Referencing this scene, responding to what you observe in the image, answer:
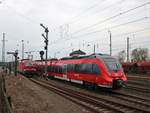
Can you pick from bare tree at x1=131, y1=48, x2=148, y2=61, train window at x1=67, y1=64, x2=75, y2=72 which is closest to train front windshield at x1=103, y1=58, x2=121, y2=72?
train window at x1=67, y1=64, x2=75, y2=72

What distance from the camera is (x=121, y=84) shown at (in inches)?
812

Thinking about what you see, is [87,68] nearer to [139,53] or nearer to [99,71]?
[99,71]

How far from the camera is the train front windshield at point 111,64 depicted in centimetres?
2102

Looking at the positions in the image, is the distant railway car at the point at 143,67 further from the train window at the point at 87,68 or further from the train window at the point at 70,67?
the train window at the point at 87,68

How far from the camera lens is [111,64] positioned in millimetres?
21391

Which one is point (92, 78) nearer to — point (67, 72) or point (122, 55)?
point (67, 72)

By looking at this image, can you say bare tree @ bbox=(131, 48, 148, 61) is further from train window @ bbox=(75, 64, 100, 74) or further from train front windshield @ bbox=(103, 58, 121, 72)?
train front windshield @ bbox=(103, 58, 121, 72)

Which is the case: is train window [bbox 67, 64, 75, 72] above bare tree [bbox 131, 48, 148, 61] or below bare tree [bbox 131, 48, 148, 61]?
below

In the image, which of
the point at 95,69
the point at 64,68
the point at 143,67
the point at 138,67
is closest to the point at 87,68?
the point at 95,69

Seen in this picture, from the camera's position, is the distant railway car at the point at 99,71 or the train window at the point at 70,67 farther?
the train window at the point at 70,67

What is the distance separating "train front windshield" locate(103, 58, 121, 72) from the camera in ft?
69.0

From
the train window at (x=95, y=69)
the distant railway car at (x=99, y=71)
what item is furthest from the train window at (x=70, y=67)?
the train window at (x=95, y=69)

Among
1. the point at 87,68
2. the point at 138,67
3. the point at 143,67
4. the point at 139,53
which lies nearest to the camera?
the point at 87,68

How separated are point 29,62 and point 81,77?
2096 centimetres
